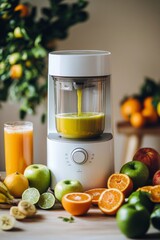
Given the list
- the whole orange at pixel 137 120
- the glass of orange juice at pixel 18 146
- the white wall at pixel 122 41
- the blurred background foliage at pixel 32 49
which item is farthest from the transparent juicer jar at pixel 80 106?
the whole orange at pixel 137 120

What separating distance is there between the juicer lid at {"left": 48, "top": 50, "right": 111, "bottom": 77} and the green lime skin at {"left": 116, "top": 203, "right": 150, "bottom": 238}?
51 centimetres

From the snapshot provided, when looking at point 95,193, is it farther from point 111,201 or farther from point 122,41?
point 122,41

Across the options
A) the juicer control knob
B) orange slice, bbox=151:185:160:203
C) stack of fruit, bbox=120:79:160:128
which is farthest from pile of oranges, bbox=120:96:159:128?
orange slice, bbox=151:185:160:203

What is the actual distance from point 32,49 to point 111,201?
1406 millimetres

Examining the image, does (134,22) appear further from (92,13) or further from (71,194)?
(71,194)

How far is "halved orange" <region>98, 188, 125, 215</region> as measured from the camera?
5.32ft

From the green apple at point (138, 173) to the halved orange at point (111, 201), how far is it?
0.15 m

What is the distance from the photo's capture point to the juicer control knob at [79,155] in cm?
179

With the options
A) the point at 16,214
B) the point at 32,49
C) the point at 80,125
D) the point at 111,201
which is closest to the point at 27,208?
the point at 16,214

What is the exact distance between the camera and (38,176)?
1.80 m

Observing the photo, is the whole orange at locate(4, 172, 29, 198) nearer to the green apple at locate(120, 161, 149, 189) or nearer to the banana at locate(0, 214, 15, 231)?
the banana at locate(0, 214, 15, 231)

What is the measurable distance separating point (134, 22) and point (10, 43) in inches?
37.2

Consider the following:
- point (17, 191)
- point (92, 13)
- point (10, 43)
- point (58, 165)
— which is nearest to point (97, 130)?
point (58, 165)

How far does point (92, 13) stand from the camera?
3256 millimetres
